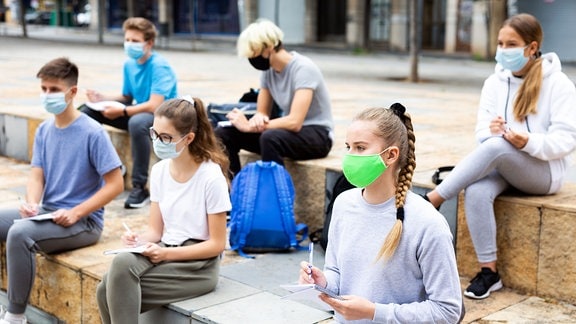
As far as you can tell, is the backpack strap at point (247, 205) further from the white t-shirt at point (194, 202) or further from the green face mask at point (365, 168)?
the green face mask at point (365, 168)

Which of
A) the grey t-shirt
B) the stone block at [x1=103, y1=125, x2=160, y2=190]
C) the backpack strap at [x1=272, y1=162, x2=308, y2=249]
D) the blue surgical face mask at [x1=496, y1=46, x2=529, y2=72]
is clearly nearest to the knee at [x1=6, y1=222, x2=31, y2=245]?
the backpack strap at [x1=272, y1=162, x2=308, y2=249]

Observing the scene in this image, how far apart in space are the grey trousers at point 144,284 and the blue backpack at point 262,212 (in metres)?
0.86

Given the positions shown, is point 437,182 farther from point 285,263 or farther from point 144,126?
point 144,126

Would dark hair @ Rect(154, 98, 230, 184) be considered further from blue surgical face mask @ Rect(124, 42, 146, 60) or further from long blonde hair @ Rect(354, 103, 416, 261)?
blue surgical face mask @ Rect(124, 42, 146, 60)

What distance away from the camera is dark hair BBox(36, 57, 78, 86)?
4.91 metres

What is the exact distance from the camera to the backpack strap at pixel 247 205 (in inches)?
199

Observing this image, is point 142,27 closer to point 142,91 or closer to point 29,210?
point 142,91

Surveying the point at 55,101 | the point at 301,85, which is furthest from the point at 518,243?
the point at 55,101

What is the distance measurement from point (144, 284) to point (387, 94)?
29.1 ft

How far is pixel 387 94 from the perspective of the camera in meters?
12.4

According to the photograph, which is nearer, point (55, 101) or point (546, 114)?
point (546, 114)

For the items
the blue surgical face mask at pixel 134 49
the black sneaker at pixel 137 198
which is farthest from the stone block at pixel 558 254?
the blue surgical face mask at pixel 134 49

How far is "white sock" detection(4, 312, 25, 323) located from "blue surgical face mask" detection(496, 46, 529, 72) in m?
2.97

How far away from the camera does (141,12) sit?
40562mm
